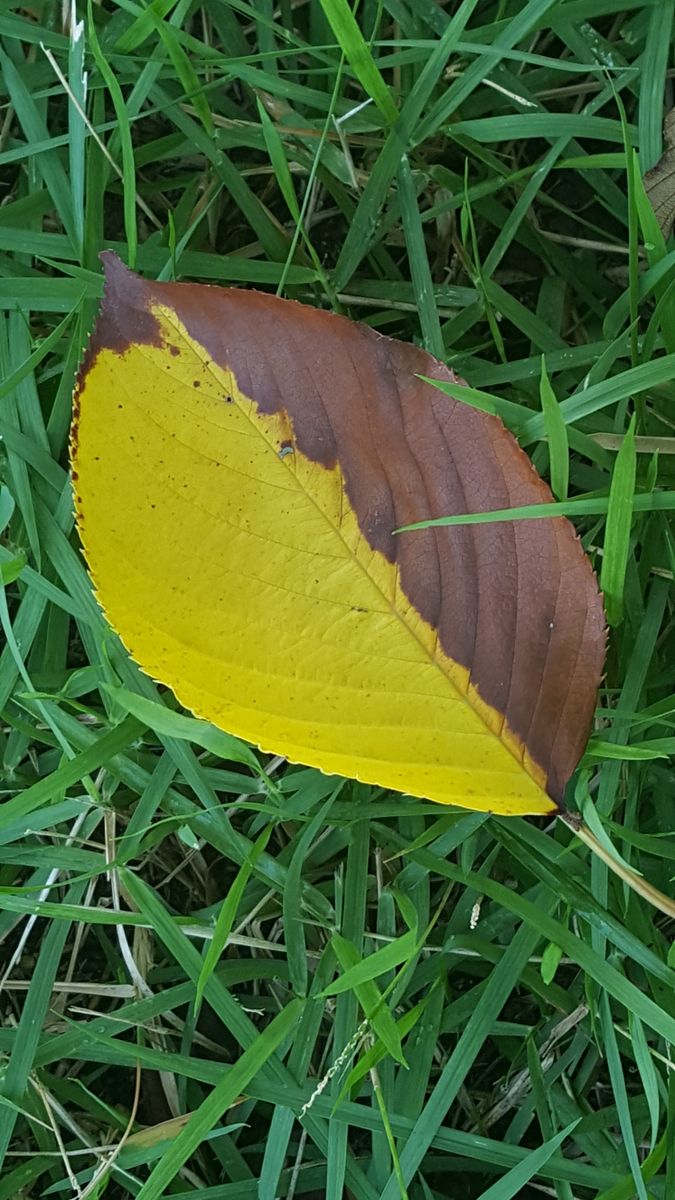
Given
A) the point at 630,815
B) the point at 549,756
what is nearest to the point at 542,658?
the point at 549,756

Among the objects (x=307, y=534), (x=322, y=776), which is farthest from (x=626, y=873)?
(x=307, y=534)

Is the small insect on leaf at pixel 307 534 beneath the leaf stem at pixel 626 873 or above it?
above

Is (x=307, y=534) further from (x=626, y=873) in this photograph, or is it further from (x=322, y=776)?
(x=626, y=873)

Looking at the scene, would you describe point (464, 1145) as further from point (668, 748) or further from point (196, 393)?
point (196, 393)

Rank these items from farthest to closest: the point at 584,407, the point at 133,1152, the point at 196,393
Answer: the point at 133,1152
the point at 584,407
the point at 196,393

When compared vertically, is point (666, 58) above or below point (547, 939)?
above
